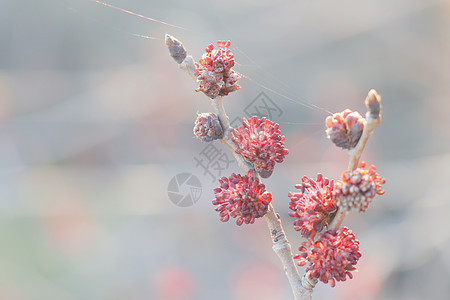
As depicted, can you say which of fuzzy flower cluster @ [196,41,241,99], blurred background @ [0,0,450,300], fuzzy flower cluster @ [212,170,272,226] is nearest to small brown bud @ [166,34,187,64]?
fuzzy flower cluster @ [196,41,241,99]

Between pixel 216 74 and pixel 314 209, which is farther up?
pixel 216 74

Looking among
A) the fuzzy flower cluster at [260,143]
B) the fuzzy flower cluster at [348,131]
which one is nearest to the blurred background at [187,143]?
the fuzzy flower cluster at [260,143]

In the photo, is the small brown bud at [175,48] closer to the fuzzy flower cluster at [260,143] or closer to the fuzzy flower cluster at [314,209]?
the fuzzy flower cluster at [260,143]

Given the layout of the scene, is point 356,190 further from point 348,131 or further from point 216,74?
point 216,74

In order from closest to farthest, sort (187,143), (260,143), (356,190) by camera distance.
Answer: (356,190)
(260,143)
(187,143)

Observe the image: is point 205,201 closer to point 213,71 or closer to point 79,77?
point 79,77

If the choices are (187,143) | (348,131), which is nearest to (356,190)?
(348,131)
